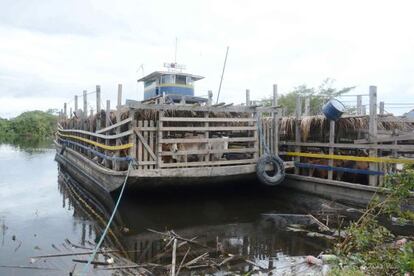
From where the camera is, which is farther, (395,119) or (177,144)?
(177,144)

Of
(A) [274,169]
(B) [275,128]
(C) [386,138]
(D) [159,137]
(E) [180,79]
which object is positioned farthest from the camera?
(E) [180,79]

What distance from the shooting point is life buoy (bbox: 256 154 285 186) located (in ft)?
36.1

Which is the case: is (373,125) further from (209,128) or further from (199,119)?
(199,119)

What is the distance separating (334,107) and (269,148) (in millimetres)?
2501

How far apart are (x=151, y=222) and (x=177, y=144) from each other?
248cm

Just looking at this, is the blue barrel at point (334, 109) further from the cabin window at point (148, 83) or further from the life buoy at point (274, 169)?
the cabin window at point (148, 83)

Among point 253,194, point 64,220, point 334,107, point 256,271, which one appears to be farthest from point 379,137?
point 64,220

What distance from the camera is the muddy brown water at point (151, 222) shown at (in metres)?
7.29

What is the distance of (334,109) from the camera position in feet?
34.0

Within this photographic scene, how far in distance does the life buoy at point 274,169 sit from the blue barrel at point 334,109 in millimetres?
1992

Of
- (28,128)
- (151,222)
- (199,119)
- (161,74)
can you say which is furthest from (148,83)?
(28,128)

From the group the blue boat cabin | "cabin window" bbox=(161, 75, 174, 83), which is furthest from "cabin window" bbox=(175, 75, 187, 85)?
"cabin window" bbox=(161, 75, 174, 83)

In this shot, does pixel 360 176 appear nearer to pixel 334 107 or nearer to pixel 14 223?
pixel 334 107

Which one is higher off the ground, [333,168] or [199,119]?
[199,119]
